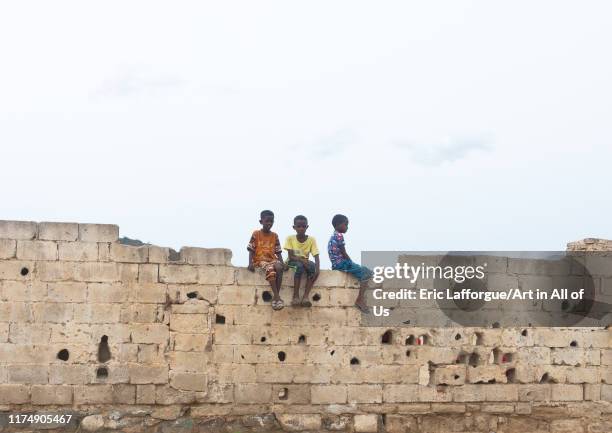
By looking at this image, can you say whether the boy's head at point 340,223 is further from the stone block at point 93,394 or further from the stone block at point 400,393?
the stone block at point 93,394

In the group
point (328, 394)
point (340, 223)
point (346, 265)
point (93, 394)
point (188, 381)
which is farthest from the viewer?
point (340, 223)

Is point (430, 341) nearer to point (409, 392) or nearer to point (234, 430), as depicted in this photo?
point (409, 392)

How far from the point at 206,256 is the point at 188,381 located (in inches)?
56.3

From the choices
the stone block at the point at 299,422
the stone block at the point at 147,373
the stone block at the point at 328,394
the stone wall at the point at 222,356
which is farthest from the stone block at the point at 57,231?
the stone block at the point at 328,394

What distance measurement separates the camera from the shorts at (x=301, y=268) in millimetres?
9555

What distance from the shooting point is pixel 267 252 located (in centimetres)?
966

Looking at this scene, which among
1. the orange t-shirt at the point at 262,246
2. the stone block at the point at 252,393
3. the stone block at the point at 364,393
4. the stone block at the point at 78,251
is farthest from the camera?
the stone block at the point at 364,393

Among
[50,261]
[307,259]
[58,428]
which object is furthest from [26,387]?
[307,259]

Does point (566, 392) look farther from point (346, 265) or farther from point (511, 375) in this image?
point (346, 265)

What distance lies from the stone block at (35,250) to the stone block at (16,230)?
0.08m

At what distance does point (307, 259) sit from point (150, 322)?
1.92 metres

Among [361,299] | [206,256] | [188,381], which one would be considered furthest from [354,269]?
[188,381]

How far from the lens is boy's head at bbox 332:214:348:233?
391 inches

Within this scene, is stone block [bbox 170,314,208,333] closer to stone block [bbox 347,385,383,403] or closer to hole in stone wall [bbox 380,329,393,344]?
stone block [bbox 347,385,383,403]
